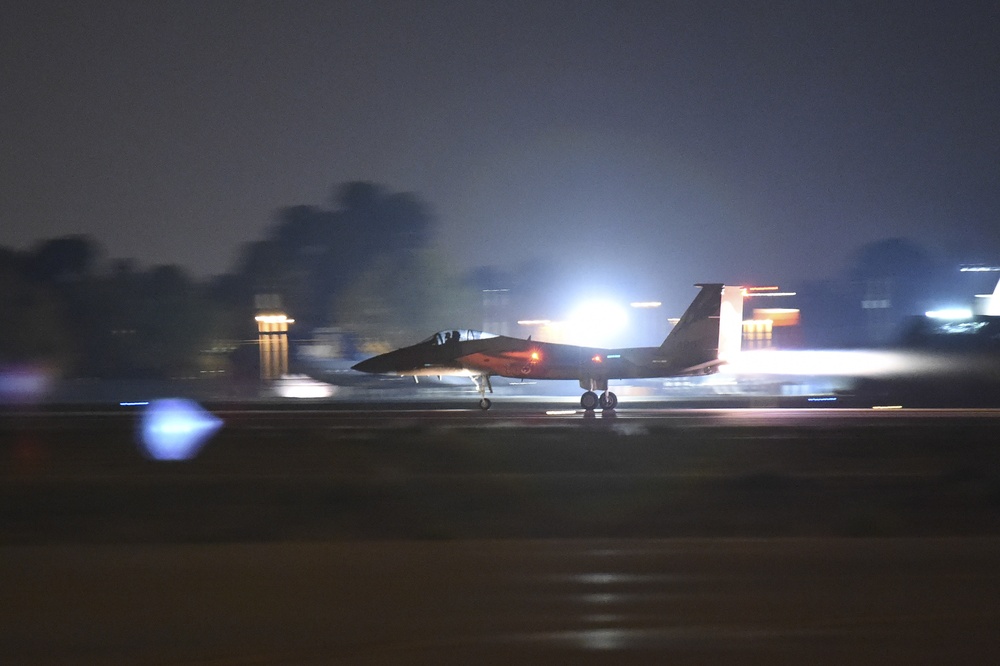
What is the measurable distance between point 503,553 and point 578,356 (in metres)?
21.3

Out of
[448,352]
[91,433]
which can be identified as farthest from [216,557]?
→ [448,352]

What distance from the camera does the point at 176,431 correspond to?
22.8 meters

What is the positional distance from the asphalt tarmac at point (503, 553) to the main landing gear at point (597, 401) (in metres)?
9.47

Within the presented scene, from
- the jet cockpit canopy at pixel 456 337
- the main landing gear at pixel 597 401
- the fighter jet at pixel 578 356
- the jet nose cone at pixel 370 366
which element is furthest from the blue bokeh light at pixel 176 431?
the main landing gear at pixel 597 401

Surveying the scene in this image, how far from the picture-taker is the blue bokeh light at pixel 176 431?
18.5m

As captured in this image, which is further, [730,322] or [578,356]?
[730,322]

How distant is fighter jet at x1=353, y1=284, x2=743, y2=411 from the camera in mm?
29844

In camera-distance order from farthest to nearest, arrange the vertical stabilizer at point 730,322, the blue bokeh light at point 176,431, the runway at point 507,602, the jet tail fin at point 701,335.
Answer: the vertical stabilizer at point 730,322
the jet tail fin at point 701,335
the blue bokeh light at point 176,431
the runway at point 507,602

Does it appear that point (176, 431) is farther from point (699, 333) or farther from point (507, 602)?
point (507, 602)

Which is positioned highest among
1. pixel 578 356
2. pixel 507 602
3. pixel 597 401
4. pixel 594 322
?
pixel 594 322

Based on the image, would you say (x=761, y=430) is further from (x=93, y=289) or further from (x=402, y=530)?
(x=93, y=289)

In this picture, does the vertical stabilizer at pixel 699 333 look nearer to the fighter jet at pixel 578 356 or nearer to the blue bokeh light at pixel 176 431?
the fighter jet at pixel 578 356

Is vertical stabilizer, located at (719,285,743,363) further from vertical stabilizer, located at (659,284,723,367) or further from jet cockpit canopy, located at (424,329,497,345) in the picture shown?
jet cockpit canopy, located at (424,329,497,345)

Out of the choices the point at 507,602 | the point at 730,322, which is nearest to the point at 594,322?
the point at 730,322
